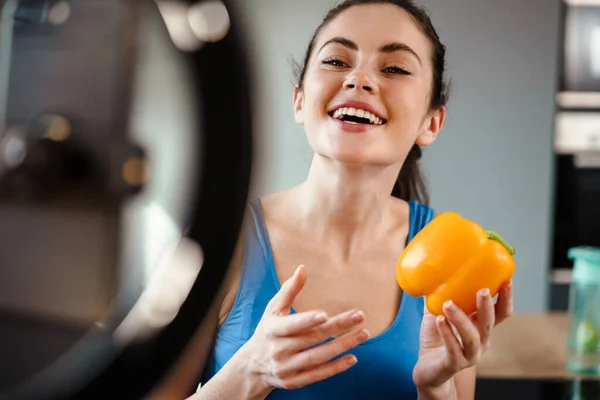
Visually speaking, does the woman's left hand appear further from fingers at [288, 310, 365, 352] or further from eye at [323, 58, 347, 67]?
eye at [323, 58, 347, 67]

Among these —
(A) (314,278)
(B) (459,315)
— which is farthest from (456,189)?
(B) (459,315)

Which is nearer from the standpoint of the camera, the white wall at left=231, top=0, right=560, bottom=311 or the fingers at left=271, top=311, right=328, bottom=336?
the fingers at left=271, top=311, right=328, bottom=336

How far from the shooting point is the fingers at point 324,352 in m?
0.51

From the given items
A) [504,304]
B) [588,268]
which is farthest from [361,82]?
[588,268]

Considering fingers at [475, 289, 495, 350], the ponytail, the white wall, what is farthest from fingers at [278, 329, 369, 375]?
the white wall

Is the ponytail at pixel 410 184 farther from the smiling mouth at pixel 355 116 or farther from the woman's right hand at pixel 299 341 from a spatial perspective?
the woman's right hand at pixel 299 341

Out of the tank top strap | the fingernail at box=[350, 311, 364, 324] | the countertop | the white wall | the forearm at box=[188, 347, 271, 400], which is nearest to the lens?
the fingernail at box=[350, 311, 364, 324]

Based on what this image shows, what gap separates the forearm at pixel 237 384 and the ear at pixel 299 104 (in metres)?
0.24

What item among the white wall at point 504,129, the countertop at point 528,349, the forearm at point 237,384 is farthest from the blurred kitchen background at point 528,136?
the forearm at point 237,384

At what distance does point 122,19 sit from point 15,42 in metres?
0.04

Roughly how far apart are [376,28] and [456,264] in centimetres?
23

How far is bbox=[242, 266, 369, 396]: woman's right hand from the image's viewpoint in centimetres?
49

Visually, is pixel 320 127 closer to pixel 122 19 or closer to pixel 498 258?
pixel 498 258

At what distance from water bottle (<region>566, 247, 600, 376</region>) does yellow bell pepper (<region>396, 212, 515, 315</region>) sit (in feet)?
1.04
